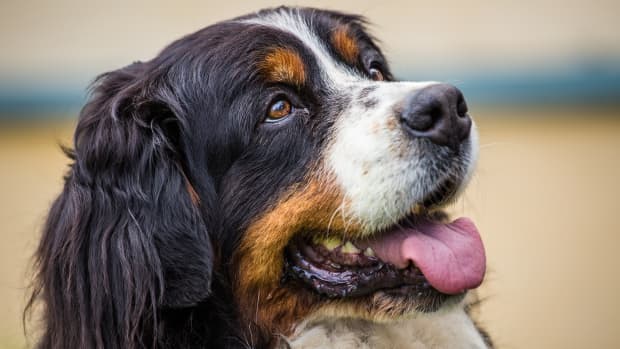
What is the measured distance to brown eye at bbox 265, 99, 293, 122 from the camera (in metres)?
3.87

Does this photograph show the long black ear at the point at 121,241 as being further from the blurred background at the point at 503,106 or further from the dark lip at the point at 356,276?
the blurred background at the point at 503,106

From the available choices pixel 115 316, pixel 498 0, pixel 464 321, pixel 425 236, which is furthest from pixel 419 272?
pixel 498 0

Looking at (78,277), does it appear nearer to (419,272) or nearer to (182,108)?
(182,108)

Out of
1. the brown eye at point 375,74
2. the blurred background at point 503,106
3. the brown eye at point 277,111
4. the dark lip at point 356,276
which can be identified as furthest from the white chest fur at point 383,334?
the blurred background at point 503,106

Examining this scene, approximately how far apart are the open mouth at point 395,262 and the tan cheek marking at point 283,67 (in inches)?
25.6

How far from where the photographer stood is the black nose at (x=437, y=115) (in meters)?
3.57

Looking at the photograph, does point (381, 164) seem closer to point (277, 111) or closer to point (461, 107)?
point (461, 107)

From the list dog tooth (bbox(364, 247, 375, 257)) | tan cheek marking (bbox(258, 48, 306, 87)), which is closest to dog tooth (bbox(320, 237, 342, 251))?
dog tooth (bbox(364, 247, 375, 257))

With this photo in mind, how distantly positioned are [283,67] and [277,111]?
182mm

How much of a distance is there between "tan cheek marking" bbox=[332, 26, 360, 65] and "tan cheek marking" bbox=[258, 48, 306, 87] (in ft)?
1.21

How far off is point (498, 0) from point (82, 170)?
6171 millimetres

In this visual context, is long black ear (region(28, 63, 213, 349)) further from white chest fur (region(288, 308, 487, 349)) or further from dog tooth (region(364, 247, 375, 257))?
dog tooth (region(364, 247, 375, 257))

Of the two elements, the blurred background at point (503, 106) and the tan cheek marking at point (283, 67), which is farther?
the blurred background at point (503, 106)

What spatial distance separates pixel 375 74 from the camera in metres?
4.53
